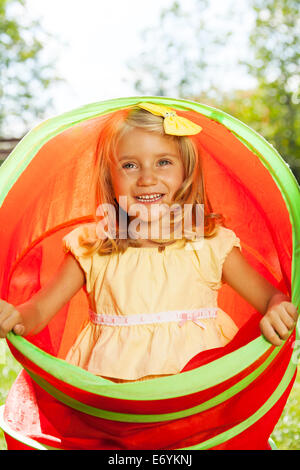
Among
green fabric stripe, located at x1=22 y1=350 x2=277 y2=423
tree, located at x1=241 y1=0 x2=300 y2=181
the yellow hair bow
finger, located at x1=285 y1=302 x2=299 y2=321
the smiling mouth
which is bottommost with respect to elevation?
green fabric stripe, located at x1=22 y1=350 x2=277 y2=423

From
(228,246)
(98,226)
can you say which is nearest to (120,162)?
(98,226)

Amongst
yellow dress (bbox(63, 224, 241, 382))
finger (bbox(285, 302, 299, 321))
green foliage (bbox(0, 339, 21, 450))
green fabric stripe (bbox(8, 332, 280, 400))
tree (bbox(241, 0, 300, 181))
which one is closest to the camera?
green fabric stripe (bbox(8, 332, 280, 400))

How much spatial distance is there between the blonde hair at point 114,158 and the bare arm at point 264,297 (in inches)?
5.7

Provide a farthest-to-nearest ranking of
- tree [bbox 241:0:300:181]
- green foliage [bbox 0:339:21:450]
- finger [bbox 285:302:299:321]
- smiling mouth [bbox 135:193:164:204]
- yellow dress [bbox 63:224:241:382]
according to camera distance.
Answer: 1. tree [bbox 241:0:300:181]
2. green foliage [bbox 0:339:21:450]
3. smiling mouth [bbox 135:193:164:204]
4. yellow dress [bbox 63:224:241:382]
5. finger [bbox 285:302:299:321]

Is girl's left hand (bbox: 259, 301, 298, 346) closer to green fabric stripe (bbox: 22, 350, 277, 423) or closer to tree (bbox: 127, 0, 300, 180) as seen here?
green fabric stripe (bbox: 22, 350, 277, 423)

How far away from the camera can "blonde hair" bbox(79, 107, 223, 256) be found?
2.14 metres

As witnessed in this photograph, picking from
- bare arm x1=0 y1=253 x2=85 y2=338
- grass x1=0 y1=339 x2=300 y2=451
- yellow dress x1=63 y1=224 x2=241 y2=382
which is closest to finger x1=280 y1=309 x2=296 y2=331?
yellow dress x1=63 y1=224 x2=241 y2=382

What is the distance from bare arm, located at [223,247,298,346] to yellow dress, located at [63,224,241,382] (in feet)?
0.14

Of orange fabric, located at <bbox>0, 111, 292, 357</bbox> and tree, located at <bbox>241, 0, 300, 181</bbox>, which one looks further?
tree, located at <bbox>241, 0, 300, 181</bbox>

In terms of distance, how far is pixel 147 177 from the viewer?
6.78ft

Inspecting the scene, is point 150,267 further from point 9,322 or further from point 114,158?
point 9,322

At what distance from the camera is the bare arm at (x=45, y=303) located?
178cm
